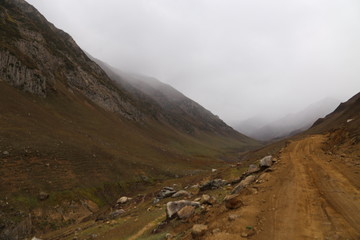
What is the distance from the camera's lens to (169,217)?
55.9ft

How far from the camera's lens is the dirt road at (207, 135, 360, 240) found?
9.70 metres

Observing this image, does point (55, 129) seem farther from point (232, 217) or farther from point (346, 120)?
point (346, 120)

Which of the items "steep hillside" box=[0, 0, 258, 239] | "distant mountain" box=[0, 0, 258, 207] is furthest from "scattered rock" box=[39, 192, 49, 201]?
"distant mountain" box=[0, 0, 258, 207]

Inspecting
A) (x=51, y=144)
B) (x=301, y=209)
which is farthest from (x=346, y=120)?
(x=51, y=144)

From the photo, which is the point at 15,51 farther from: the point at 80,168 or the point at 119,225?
the point at 119,225

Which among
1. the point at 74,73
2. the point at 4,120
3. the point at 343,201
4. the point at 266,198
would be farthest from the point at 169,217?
the point at 74,73

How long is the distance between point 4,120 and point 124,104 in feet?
291

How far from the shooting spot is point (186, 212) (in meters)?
15.9

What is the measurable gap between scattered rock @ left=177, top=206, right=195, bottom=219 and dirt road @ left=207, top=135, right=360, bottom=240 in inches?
141

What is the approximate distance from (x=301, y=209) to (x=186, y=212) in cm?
695

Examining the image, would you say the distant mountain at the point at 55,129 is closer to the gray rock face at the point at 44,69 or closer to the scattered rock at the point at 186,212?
the gray rock face at the point at 44,69

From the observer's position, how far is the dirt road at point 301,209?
9695mm

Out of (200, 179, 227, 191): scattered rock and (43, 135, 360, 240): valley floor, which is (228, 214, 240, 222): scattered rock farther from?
(200, 179, 227, 191): scattered rock

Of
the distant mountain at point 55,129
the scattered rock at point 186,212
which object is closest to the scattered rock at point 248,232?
the scattered rock at point 186,212
